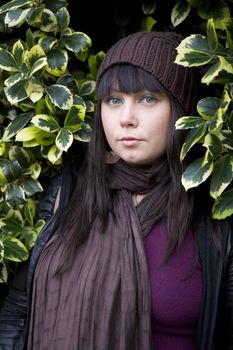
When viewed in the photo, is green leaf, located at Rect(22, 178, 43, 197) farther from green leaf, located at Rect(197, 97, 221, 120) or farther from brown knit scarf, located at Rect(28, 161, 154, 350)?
Result: green leaf, located at Rect(197, 97, 221, 120)

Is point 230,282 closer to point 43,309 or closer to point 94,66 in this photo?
point 43,309

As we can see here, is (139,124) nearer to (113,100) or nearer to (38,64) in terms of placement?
(113,100)

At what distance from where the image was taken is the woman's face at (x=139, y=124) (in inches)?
57.0

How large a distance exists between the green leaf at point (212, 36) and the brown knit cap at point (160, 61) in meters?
0.11

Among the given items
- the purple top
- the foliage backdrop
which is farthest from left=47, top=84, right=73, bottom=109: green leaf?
the purple top

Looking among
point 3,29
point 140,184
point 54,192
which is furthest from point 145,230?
point 3,29

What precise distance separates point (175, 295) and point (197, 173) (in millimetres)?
303

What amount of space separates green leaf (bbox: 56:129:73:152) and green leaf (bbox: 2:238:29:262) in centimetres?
32

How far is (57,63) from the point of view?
167 cm

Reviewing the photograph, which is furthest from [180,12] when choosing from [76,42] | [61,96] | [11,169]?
[11,169]

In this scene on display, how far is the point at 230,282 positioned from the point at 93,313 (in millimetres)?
351

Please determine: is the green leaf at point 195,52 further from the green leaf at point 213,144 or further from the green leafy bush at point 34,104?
the green leafy bush at point 34,104

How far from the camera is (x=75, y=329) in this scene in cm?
145

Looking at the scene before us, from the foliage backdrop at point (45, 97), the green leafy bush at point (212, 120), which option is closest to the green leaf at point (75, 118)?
the foliage backdrop at point (45, 97)
